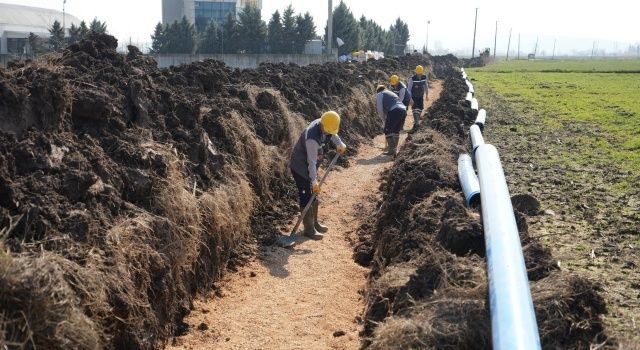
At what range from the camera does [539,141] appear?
1554cm

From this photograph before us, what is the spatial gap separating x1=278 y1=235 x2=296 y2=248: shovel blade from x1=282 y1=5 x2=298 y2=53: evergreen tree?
2096 inches

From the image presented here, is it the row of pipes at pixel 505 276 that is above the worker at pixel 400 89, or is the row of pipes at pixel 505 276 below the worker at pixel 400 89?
below

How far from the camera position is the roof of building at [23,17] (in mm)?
58312

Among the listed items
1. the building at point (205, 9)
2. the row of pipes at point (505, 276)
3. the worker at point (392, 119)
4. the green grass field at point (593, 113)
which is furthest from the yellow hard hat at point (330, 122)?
the building at point (205, 9)

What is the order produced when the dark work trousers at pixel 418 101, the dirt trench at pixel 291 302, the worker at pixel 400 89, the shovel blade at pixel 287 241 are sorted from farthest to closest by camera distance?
1. the dark work trousers at pixel 418 101
2. the worker at pixel 400 89
3. the shovel blade at pixel 287 241
4. the dirt trench at pixel 291 302

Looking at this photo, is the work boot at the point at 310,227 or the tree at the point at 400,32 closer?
the work boot at the point at 310,227

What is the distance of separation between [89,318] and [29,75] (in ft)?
10.6

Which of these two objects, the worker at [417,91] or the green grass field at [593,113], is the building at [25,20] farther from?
the worker at [417,91]

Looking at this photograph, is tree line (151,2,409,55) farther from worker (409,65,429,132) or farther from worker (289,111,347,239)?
worker (289,111,347,239)

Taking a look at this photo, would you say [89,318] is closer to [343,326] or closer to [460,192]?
[343,326]

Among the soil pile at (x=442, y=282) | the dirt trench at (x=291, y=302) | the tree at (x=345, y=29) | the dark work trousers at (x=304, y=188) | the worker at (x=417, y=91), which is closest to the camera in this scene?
the soil pile at (x=442, y=282)

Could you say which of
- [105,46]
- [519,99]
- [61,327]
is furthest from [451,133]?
[519,99]

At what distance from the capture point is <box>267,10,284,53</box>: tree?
60.5 meters

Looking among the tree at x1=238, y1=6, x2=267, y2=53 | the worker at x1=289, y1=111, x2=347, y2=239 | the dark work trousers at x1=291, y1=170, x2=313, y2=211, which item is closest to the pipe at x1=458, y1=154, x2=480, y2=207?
the worker at x1=289, y1=111, x2=347, y2=239
